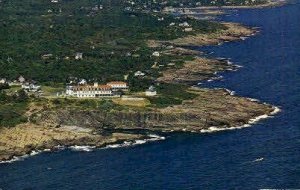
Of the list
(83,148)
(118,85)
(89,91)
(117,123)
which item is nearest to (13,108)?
(89,91)

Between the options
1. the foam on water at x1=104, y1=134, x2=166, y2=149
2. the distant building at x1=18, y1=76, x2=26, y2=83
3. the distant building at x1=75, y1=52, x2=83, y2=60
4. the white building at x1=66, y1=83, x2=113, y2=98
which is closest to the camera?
the foam on water at x1=104, y1=134, x2=166, y2=149

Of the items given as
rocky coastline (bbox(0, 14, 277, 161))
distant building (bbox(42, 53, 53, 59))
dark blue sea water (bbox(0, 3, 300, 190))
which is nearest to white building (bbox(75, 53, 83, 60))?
distant building (bbox(42, 53, 53, 59))

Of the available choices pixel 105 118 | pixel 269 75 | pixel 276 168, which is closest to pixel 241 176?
pixel 276 168

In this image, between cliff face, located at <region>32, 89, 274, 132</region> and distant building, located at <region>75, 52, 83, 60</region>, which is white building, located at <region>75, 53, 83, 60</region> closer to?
distant building, located at <region>75, 52, 83, 60</region>

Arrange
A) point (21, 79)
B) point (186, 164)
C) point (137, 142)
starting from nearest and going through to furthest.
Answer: point (186, 164) → point (137, 142) → point (21, 79)

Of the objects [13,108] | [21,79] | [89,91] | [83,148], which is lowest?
[83,148]

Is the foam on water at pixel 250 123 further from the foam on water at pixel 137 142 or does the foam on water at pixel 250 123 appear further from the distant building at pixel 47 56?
the distant building at pixel 47 56

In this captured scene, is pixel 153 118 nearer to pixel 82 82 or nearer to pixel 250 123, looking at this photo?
pixel 250 123

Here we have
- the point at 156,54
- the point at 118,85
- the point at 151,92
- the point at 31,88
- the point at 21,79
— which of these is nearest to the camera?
the point at 151,92

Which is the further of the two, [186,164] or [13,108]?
[13,108]
